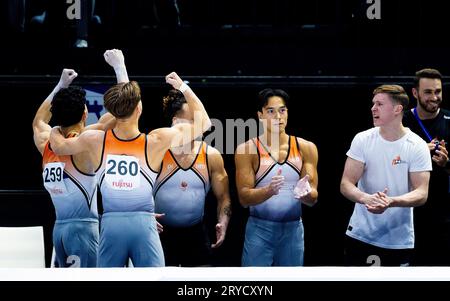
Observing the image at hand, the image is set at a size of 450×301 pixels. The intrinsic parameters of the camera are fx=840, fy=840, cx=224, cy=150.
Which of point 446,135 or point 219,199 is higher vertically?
point 446,135

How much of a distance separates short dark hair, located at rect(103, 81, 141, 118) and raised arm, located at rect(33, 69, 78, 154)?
0.65 meters

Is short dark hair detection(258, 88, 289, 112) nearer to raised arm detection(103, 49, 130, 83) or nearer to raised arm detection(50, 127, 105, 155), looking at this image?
raised arm detection(103, 49, 130, 83)

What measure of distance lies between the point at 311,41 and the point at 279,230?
2018 millimetres

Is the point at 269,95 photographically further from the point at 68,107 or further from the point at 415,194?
the point at 68,107

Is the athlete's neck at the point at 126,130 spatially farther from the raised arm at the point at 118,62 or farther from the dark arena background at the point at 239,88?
the dark arena background at the point at 239,88

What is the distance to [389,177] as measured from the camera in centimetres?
579

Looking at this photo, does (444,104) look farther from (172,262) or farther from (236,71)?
(172,262)

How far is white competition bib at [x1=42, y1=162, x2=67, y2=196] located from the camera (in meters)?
5.66

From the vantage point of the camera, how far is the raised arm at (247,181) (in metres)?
5.84

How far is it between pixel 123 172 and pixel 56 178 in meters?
0.61

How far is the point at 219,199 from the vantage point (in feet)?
19.8

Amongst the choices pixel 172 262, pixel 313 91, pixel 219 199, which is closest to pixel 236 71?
pixel 313 91

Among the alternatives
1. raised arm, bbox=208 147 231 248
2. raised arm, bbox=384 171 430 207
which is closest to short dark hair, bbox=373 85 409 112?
raised arm, bbox=384 171 430 207
